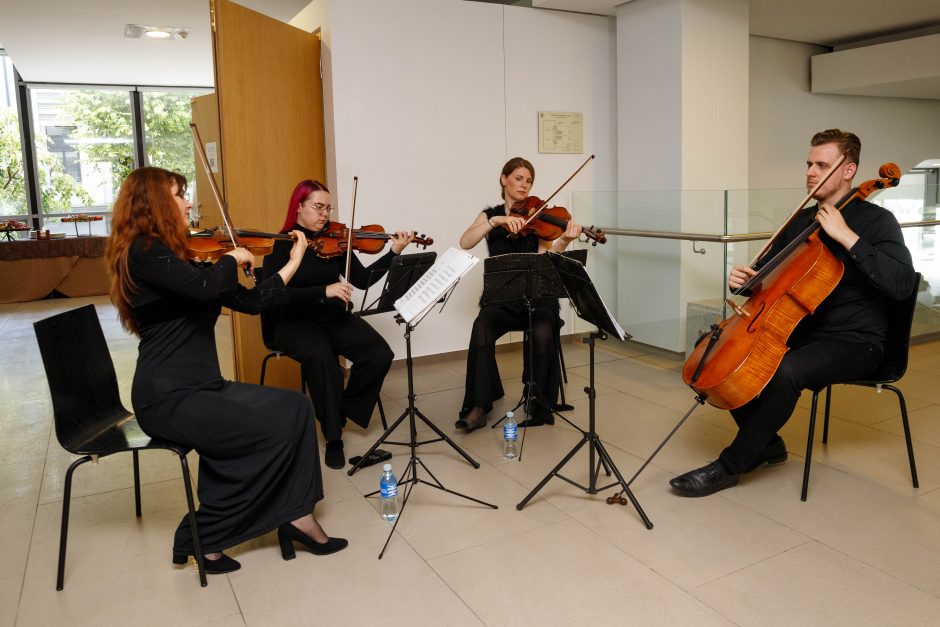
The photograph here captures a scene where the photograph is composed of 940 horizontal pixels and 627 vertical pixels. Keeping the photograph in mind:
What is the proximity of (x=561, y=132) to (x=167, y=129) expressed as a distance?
6.17 meters

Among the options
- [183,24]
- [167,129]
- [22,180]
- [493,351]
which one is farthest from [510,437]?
[22,180]

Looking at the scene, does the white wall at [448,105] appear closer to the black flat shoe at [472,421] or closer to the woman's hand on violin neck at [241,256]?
the black flat shoe at [472,421]

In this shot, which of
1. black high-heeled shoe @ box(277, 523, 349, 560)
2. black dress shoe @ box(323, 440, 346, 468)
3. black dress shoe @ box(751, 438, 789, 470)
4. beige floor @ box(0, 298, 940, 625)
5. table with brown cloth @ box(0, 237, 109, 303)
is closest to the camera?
beige floor @ box(0, 298, 940, 625)

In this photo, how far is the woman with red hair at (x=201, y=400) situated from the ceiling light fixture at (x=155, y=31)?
4522 mm

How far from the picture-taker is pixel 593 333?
251 cm

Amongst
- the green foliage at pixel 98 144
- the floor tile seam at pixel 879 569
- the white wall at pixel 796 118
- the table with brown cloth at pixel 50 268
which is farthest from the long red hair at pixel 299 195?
the green foliage at pixel 98 144

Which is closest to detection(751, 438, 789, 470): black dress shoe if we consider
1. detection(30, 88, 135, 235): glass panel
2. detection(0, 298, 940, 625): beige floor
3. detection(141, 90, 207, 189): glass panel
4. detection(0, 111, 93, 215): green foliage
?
detection(0, 298, 940, 625): beige floor

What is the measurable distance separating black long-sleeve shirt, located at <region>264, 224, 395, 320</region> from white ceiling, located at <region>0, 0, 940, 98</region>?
90.7 inches

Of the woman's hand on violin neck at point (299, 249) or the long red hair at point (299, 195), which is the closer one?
the woman's hand on violin neck at point (299, 249)

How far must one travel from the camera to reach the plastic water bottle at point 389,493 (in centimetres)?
244

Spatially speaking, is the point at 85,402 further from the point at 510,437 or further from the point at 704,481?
the point at 704,481

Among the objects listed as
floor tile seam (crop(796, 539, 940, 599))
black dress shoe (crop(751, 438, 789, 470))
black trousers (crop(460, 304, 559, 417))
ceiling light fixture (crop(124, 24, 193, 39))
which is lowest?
floor tile seam (crop(796, 539, 940, 599))

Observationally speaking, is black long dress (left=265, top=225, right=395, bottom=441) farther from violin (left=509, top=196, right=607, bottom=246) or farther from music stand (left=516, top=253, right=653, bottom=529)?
music stand (left=516, top=253, right=653, bottom=529)

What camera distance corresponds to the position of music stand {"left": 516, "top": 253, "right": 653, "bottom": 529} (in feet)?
7.98
